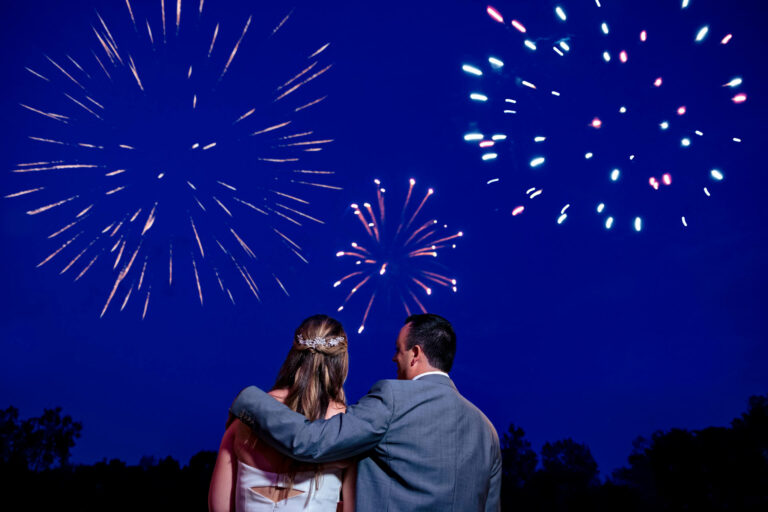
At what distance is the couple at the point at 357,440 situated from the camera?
2.89m

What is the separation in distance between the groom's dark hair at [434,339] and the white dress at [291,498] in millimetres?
1075

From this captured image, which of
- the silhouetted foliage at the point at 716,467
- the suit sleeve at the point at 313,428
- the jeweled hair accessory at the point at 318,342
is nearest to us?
the suit sleeve at the point at 313,428

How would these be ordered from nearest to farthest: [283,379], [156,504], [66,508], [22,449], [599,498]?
1. [283,379]
2. [66,508]
3. [156,504]
4. [599,498]
5. [22,449]

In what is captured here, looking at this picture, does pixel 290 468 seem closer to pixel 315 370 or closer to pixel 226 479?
pixel 226 479

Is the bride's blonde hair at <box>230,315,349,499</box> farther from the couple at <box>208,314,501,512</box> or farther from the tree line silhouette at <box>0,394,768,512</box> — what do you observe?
the tree line silhouette at <box>0,394,768,512</box>

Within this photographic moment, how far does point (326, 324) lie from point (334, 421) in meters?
0.93

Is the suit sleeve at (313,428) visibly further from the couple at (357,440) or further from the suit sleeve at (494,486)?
the suit sleeve at (494,486)

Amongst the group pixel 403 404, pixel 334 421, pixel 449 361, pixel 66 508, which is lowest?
pixel 334 421

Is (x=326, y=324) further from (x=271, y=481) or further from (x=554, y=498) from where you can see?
(x=554, y=498)

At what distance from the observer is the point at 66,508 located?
27.8 metres

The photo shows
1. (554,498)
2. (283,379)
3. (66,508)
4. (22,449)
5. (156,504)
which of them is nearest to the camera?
(283,379)

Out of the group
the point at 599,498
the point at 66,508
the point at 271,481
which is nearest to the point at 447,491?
the point at 271,481

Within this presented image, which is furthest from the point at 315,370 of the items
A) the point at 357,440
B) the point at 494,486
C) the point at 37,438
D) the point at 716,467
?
the point at 37,438

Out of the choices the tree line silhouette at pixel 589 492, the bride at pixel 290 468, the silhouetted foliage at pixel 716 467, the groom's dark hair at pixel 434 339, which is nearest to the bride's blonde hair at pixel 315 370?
the bride at pixel 290 468
